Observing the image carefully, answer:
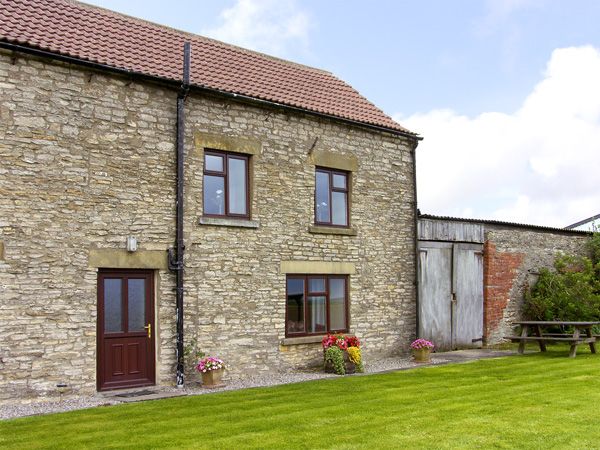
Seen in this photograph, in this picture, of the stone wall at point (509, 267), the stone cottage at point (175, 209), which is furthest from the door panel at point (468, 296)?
the stone cottage at point (175, 209)

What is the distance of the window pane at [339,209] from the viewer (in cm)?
1584

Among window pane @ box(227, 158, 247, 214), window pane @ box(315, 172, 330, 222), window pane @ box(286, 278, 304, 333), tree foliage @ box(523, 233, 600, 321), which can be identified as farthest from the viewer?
tree foliage @ box(523, 233, 600, 321)

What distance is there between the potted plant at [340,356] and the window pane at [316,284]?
110 cm

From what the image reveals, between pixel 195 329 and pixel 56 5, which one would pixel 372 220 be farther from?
pixel 56 5

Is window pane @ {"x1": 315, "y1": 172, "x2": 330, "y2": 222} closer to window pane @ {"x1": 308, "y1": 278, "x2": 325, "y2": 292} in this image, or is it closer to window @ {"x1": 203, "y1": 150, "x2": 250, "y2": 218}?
window pane @ {"x1": 308, "y1": 278, "x2": 325, "y2": 292}

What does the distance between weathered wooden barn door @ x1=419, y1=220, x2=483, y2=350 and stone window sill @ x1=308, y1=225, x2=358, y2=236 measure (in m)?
2.46

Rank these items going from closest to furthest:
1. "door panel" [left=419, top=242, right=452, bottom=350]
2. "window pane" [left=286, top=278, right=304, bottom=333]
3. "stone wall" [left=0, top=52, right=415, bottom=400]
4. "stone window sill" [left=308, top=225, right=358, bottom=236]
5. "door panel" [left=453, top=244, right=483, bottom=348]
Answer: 1. "stone wall" [left=0, top=52, right=415, bottom=400]
2. "window pane" [left=286, top=278, right=304, bottom=333]
3. "stone window sill" [left=308, top=225, right=358, bottom=236]
4. "door panel" [left=419, top=242, right=452, bottom=350]
5. "door panel" [left=453, top=244, right=483, bottom=348]

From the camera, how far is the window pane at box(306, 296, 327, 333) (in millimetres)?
15180

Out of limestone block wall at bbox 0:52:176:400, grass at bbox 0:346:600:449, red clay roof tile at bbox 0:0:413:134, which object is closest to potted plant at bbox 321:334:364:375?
grass at bbox 0:346:600:449

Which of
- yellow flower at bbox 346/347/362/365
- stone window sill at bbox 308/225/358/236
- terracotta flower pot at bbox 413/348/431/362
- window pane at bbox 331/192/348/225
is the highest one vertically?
window pane at bbox 331/192/348/225

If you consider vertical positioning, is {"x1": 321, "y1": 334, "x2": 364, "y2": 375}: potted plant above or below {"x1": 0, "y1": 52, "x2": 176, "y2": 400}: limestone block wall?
below

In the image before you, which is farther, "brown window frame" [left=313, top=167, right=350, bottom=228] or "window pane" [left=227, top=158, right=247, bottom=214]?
"brown window frame" [left=313, top=167, right=350, bottom=228]

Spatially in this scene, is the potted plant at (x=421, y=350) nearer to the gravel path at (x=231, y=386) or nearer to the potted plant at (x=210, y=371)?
the gravel path at (x=231, y=386)

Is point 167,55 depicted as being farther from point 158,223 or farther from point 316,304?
point 316,304
